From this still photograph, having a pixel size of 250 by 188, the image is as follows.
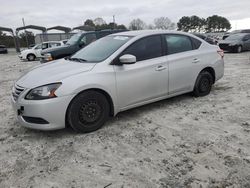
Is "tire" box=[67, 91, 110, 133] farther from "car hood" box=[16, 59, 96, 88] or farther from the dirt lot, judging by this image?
"car hood" box=[16, 59, 96, 88]

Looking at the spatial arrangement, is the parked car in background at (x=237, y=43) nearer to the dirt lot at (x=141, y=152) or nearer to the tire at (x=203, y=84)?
the tire at (x=203, y=84)

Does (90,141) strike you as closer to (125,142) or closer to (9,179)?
(125,142)

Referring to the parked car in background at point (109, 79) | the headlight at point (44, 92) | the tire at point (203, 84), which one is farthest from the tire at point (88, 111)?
the tire at point (203, 84)

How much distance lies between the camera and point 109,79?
13.0 ft

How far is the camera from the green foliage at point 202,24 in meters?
65.0

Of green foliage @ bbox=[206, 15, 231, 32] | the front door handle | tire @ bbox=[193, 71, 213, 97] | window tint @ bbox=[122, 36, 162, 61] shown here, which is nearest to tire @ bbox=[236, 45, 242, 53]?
tire @ bbox=[193, 71, 213, 97]

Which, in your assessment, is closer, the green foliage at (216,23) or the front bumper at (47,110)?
the front bumper at (47,110)

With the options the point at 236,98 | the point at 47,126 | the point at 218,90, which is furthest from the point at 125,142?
the point at 218,90

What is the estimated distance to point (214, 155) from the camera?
10.3ft

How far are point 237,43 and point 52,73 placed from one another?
15812 millimetres

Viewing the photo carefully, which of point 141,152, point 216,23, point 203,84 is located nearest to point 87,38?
point 203,84

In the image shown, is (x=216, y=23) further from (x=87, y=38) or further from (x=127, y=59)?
(x=127, y=59)

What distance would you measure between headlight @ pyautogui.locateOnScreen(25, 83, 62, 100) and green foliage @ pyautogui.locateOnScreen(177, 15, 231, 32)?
214 feet

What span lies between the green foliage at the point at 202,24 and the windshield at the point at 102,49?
63534 millimetres
